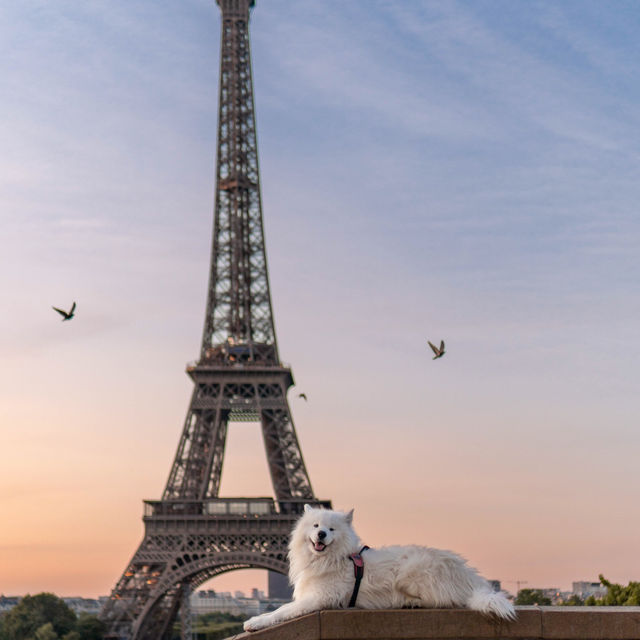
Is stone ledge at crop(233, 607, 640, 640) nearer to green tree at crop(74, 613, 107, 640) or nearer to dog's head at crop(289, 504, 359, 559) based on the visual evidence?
dog's head at crop(289, 504, 359, 559)

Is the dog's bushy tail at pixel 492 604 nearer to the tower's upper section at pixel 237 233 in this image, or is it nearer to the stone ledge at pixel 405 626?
the stone ledge at pixel 405 626

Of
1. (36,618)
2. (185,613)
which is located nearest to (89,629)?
(36,618)

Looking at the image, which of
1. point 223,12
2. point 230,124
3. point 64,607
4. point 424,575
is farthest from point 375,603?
point 64,607

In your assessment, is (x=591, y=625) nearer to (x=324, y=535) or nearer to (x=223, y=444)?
(x=324, y=535)

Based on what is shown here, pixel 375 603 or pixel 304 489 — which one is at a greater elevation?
pixel 304 489

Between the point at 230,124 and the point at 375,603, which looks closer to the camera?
the point at 375,603

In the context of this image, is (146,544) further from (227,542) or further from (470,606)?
(470,606)

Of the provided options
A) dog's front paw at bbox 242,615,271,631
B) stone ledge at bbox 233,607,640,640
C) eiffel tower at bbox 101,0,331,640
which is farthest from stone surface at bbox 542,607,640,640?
eiffel tower at bbox 101,0,331,640
